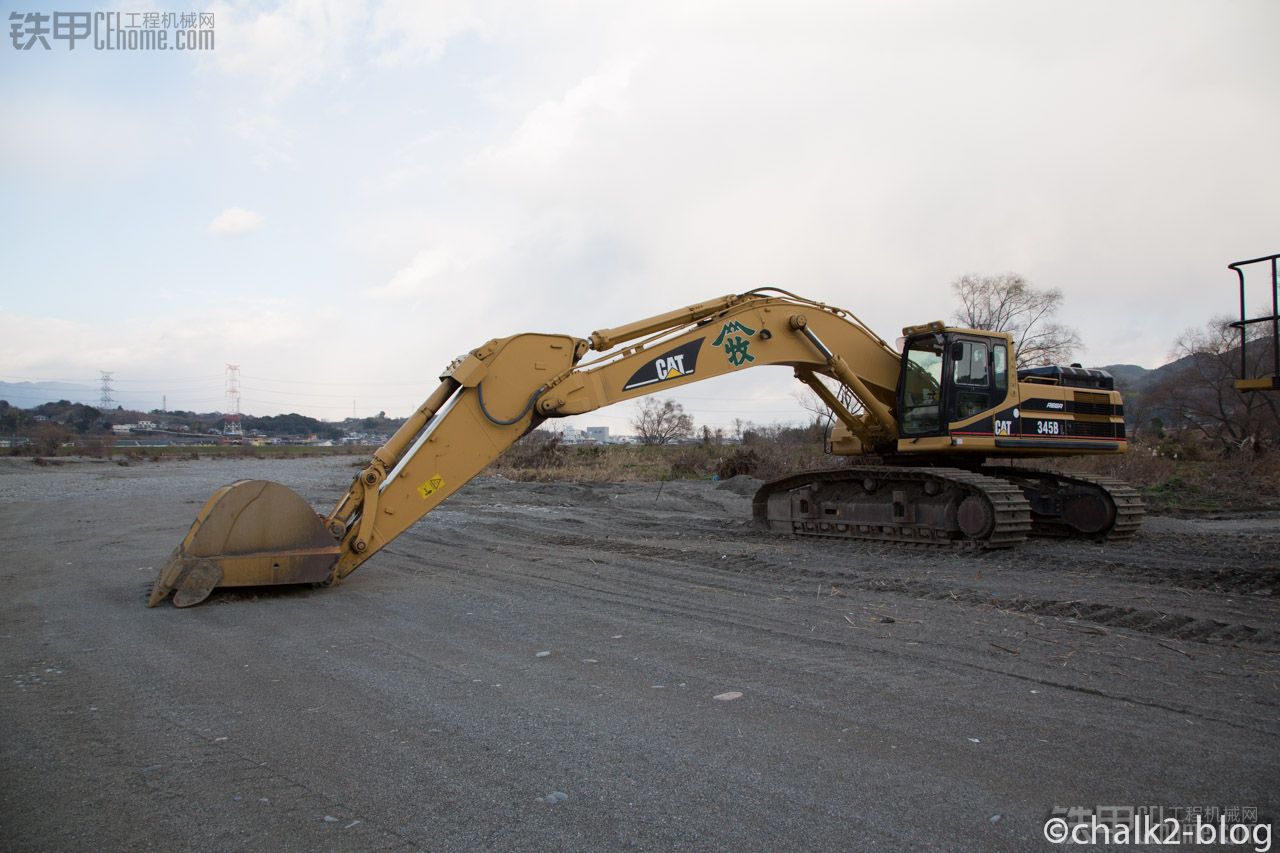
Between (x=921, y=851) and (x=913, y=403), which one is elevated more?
Answer: (x=913, y=403)

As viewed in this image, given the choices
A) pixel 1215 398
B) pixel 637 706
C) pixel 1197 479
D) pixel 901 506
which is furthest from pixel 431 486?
pixel 1215 398

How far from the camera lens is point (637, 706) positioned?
4.29m

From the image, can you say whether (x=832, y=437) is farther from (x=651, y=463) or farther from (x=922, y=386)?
(x=651, y=463)

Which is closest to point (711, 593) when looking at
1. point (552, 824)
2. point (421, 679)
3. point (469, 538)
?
point (421, 679)

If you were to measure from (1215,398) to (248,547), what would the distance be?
4502 centimetres

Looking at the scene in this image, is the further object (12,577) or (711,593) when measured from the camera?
(12,577)

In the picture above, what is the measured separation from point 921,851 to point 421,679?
3102 millimetres

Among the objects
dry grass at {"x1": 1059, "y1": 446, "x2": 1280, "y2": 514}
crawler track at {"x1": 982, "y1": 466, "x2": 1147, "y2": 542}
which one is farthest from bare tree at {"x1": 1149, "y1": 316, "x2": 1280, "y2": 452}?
crawler track at {"x1": 982, "y1": 466, "x2": 1147, "y2": 542}

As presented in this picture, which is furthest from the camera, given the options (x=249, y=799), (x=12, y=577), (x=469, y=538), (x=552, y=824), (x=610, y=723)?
(x=469, y=538)

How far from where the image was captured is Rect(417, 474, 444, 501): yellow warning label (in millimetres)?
7863

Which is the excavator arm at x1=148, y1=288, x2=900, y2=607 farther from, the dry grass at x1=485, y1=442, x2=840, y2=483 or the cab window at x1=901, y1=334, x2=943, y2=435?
the dry grass at x1=485, y1=442, x2=840, y2=483

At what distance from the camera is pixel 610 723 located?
4.04 metres

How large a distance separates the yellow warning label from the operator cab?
6.55 meters

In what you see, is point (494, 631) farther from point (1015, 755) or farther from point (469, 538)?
point (469, 538)
